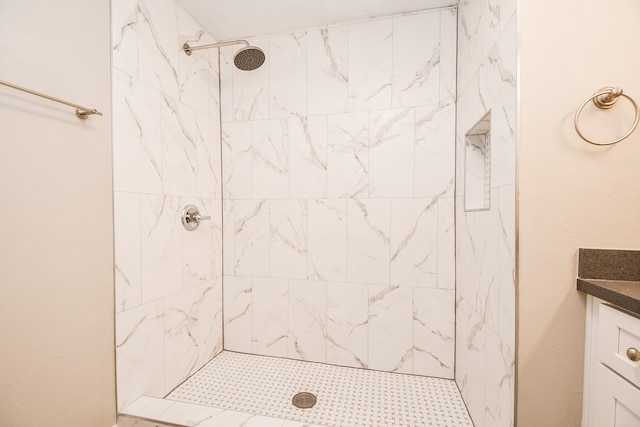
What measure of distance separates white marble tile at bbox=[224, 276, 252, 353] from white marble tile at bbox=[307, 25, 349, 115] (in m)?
1.32

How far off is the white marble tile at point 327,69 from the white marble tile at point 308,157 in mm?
106

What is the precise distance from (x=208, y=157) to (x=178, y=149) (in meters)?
0.27

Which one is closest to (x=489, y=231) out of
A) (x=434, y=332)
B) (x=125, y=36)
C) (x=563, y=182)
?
(x=563, y=182)

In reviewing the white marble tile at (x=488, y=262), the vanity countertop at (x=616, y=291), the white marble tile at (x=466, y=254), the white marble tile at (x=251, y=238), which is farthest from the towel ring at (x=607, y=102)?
the white marble tile at (x=251, y=238)

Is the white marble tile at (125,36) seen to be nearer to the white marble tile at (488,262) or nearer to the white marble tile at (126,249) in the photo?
the white marble tile at (126,249)

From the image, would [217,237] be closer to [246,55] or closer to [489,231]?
[246,55]

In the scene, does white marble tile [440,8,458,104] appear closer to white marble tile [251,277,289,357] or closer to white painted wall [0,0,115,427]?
white marble tile [251,277,289,357]

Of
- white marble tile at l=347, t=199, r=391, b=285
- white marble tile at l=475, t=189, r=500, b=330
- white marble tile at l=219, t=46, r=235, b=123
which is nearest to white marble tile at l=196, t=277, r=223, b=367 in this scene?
white marble tile at l=347, t=199, r=391, b=285

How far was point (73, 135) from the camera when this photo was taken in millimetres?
1108

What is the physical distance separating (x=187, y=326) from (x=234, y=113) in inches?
57.5

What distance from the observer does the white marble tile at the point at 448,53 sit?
169 centimetres

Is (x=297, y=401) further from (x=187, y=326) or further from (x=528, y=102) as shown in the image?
(x=528, y=102)

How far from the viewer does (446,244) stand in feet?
5.63

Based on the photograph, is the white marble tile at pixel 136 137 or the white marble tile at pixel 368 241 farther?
the white marble tile at pixel 368 241
